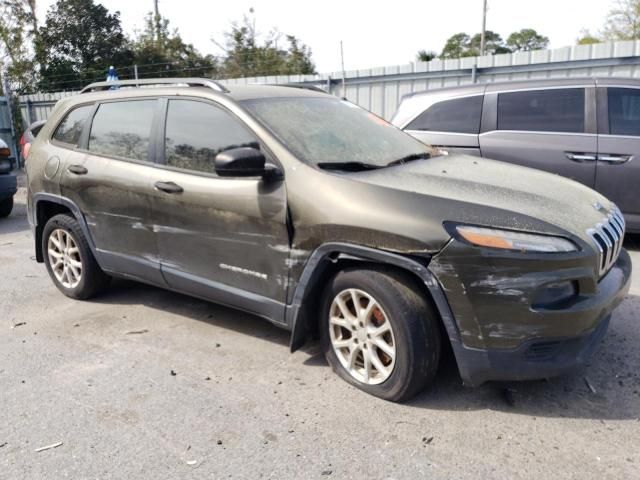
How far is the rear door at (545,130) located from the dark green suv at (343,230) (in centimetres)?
248

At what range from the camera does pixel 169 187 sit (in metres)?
3.86

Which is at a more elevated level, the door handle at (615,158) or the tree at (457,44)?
the tree at (457,44)

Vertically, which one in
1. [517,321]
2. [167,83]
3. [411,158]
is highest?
[167,83]

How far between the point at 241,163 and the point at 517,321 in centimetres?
167

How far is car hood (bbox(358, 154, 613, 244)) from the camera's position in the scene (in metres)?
2.82

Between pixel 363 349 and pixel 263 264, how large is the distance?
2.58ft

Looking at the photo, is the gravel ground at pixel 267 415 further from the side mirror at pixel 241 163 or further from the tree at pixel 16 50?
the tree at pixel 16 50

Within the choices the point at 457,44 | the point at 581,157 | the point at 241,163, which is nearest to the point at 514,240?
the point at 241,163

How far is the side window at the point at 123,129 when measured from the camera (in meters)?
4.15

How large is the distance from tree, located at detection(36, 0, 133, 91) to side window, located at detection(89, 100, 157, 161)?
1851 cm

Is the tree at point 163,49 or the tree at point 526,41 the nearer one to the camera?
the tree at point 163,49

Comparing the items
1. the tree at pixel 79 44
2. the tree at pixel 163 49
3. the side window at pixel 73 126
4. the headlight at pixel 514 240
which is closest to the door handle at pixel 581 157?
the headlight at pixel 514 240

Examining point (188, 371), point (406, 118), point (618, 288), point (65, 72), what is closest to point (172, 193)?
point (188, 371)

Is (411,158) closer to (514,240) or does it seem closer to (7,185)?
(514,240)
